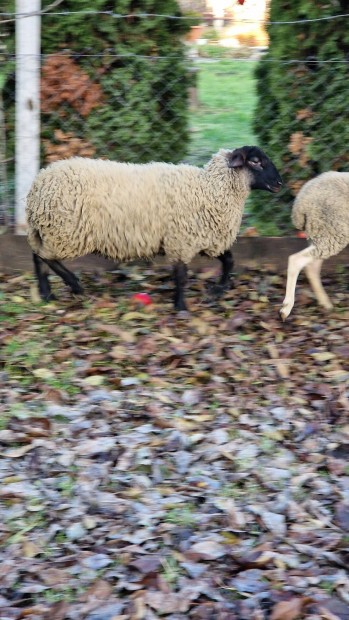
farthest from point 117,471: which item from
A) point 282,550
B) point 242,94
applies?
point 242,94

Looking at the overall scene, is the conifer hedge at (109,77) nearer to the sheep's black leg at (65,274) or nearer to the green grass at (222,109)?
the green grass at (222,109)

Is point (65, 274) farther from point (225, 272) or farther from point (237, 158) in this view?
point (237, 158)

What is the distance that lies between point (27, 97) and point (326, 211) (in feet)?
7.81

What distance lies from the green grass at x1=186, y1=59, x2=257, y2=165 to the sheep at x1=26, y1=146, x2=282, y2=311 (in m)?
0.83

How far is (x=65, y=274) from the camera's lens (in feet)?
20.6

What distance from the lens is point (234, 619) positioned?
344cm

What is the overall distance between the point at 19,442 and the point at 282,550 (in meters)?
1.52

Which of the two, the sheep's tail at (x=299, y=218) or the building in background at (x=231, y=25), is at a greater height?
the building in background at (x=231, y=25)

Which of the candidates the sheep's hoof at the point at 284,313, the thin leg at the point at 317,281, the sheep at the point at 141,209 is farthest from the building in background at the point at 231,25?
the sheep's hoof at the point at 284,313

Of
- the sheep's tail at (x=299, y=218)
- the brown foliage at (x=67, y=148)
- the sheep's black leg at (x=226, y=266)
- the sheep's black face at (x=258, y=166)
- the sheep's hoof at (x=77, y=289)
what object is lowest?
the sheep's hoof at (x=77, y=289)

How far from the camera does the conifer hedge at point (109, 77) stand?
6.70 meters

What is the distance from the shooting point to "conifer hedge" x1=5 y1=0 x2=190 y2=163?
264 inches

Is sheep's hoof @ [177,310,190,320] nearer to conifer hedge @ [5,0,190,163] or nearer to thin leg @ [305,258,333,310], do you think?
thin leg @ [305,258,333,310]

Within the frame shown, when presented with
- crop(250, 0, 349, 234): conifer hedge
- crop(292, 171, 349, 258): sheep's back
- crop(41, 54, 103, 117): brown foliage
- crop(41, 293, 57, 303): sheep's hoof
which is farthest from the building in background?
crop(41, 293, 57, 303): sheep's hoof
